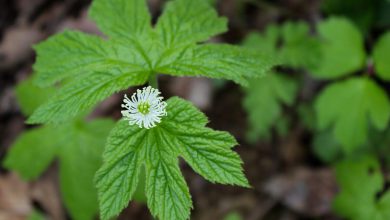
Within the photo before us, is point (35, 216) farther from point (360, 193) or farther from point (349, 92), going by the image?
point (349, 92)

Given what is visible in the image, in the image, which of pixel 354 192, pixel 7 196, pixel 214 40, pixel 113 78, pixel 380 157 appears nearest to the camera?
pixel 113 78

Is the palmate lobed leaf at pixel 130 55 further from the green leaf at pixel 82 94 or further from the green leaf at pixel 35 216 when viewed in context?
the green leaf at pixel 35 216

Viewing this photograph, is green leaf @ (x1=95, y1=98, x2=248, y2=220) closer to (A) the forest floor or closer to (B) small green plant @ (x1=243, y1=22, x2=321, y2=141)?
(B) small green plant @ (x1=243, y1=22, x2=321, y2=141)

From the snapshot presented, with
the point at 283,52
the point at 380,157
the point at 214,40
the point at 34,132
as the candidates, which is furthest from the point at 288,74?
the point at 34,132

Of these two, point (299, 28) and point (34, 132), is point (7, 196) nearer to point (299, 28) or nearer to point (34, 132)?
point (34, 132)

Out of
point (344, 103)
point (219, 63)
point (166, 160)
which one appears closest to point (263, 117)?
point (344, 103)

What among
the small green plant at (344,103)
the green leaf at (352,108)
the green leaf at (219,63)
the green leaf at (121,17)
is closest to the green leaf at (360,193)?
the small green plant at (344,103)
